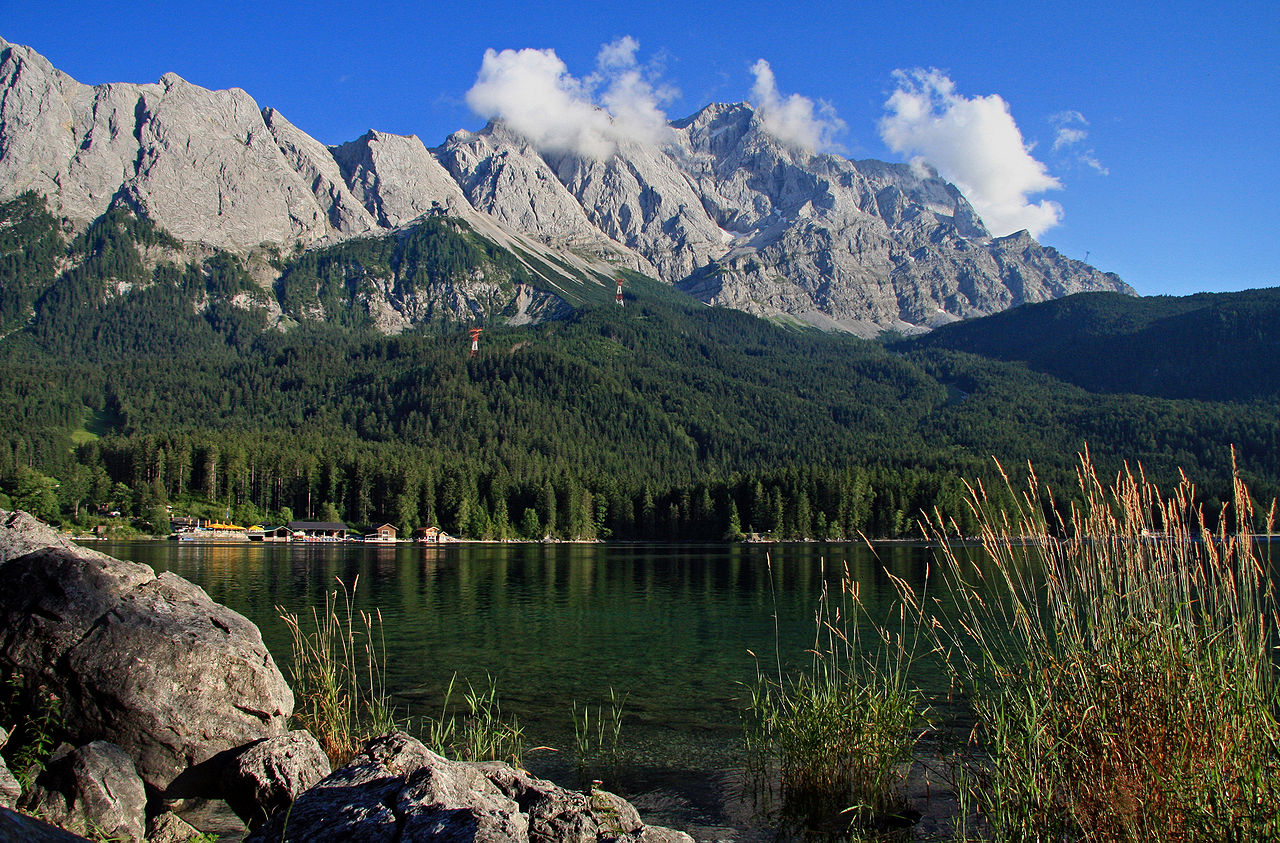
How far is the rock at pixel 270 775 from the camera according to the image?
9.70m

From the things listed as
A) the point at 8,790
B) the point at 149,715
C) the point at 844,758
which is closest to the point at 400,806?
the point at 8,790

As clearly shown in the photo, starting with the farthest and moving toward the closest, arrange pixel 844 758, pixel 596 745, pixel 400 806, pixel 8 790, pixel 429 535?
pixel 429 535 → pixel 596 745 → pixel 844 758 → pixel 8 790 → pixel 400 806

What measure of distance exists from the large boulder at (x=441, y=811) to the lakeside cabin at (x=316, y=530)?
140 meters

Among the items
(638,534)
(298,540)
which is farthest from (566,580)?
(638,534)

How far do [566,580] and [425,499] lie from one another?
9604cm

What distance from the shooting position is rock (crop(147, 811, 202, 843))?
9.90 m

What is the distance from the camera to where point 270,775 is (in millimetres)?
9797

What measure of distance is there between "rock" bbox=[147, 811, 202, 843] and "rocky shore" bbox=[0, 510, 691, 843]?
0.07 feet

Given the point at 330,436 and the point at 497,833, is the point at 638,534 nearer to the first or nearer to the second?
the point at 330,436

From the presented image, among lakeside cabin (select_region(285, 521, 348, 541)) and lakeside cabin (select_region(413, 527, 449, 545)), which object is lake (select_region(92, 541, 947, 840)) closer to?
lakeside cabin (select_region(285, 521, 348, 541))

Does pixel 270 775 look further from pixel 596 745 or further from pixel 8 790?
pixel 596 745

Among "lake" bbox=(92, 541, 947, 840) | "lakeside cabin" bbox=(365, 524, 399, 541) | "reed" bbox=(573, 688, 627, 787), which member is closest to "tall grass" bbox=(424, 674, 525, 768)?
"lake" bbox=(92, 541, 947, 840)

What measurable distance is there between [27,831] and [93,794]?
6320 mm

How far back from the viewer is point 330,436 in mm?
194250
